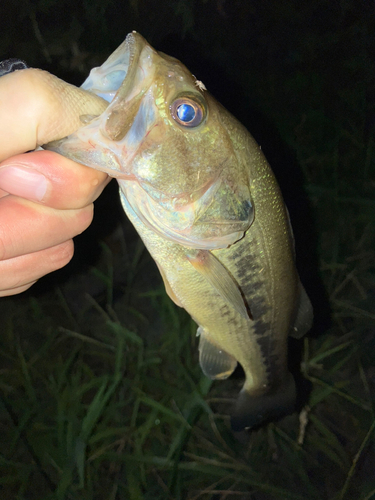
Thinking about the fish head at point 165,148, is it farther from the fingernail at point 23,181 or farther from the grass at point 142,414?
the grass at point 142,414

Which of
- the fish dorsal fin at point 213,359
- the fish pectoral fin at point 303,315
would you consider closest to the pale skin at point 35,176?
the fish dorsal fin at point 213,359

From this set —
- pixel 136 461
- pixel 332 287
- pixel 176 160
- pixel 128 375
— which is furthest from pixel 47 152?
pixel 332 287

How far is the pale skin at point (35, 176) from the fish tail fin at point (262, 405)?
50.4 inches

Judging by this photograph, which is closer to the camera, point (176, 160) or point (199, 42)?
point (176, 160)

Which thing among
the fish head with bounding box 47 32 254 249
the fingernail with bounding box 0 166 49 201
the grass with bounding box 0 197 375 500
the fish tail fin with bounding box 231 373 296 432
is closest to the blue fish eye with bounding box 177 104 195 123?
the fish head with bounding box 47 32 254 249

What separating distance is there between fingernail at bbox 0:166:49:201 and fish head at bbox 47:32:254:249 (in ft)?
0.28

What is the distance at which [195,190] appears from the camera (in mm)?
927

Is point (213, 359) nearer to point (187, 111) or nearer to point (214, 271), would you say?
point (214, 271)

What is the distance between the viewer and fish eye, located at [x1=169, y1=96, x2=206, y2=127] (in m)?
0.82

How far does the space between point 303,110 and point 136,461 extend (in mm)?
3224

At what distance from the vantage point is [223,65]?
2.88 meters

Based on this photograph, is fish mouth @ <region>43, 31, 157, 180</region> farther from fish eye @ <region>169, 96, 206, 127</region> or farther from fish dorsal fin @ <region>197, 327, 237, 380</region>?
fish dorsal fin @ <region>197, 327, 237, 380</region>

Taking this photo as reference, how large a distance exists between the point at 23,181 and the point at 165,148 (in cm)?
34

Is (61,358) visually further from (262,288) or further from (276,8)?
(276,8)
